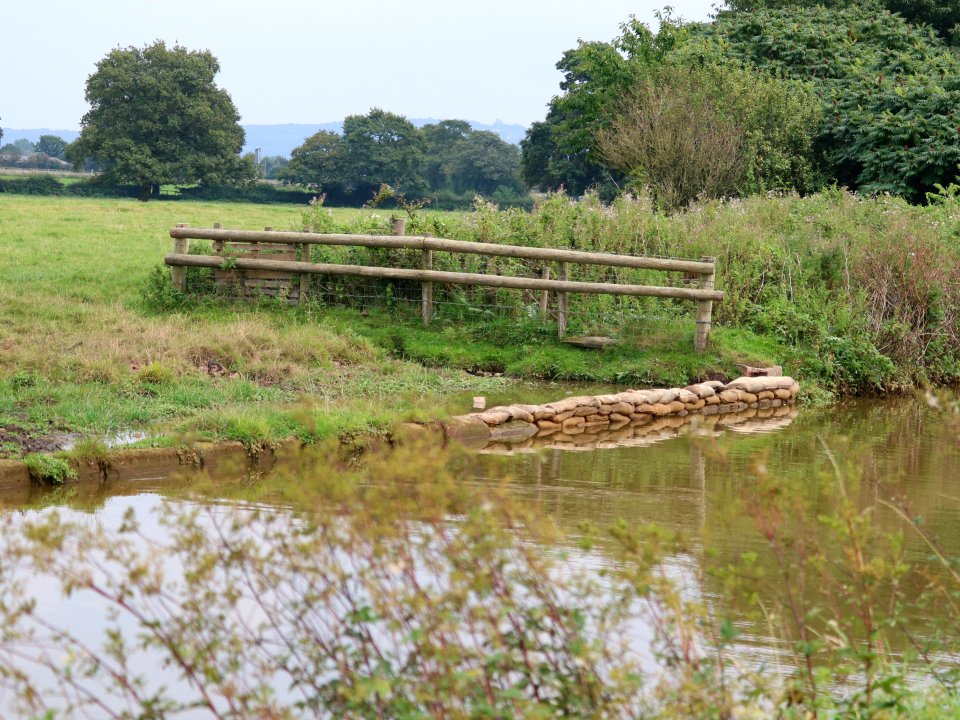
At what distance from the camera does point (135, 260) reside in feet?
63.3

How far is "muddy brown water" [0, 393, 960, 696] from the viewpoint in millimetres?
7723

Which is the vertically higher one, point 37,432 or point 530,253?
point 530,253

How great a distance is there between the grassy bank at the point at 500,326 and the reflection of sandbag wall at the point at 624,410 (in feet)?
1.62

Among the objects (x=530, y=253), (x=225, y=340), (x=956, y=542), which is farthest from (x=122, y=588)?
(x=530, y=253)

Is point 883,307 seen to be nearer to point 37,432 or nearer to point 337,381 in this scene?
point 337,381

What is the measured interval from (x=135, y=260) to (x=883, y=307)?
11143 millimetres

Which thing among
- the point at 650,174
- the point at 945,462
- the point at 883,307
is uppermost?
the point at 650,174

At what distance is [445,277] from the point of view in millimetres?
14484

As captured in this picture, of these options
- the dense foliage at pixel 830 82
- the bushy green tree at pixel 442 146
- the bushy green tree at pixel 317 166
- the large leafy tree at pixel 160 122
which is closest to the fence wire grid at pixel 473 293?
the dense foliage at pixel 830 82

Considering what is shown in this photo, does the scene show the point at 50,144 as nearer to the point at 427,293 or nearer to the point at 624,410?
the point at 427,293

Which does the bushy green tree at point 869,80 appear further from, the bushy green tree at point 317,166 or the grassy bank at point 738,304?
the bushy green tree at point 317,166

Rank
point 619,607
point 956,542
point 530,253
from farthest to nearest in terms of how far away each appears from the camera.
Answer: point 530,253 → point 956,542 → point 619,607

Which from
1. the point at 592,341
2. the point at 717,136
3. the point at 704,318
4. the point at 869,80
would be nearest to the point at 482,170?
the point at 869,80

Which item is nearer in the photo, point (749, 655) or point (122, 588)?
point (122, 588)
